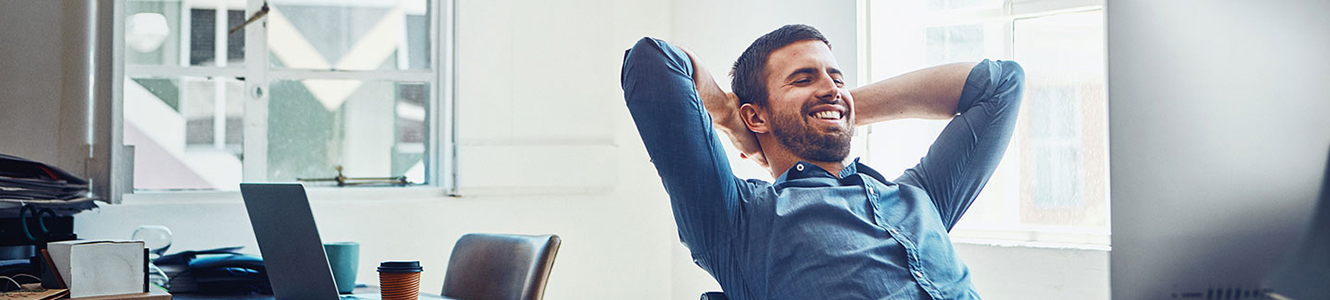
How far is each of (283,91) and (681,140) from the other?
2.32 meters

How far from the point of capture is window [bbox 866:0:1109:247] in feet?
9.36

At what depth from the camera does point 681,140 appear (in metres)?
1.60

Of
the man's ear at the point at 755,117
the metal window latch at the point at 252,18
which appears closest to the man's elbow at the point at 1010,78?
the man's ear at the point at 755,117

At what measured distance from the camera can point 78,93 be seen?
1.83m

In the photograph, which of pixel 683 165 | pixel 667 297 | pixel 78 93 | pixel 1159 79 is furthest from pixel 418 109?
pixel 1159 79

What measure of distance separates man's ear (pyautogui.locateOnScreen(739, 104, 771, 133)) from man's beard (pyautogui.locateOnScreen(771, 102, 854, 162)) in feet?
0.11

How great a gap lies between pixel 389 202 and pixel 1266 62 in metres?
3.20

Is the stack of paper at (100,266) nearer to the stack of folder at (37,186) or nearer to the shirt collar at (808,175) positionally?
the stack of folder at (37,186)

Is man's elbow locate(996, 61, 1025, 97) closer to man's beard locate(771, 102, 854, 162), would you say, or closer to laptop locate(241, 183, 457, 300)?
man's beard locate(771, 102, 854, 162)

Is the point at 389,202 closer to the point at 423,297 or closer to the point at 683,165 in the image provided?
the point at 423,297

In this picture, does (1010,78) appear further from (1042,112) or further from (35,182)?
(35,182)

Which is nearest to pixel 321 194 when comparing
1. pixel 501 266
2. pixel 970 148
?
pixel 501 266

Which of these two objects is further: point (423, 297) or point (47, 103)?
point (423, 297)

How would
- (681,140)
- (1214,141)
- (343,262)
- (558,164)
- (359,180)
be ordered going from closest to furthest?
1. (1214,141)
2. (681,140)
3. (343,262)
4. (359,180)
5. (558,164)
